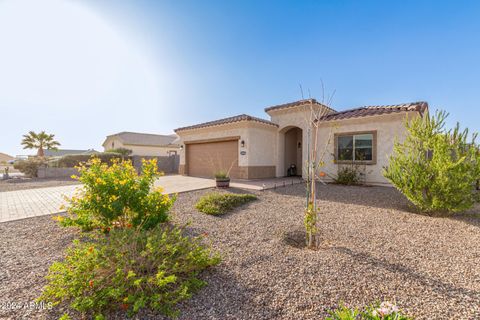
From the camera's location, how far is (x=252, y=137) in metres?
12.4

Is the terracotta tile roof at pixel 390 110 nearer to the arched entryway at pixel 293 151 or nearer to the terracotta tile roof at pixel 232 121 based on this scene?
the arched entryway at pixel 293 151

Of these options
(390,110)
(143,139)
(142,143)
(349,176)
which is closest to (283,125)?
(349,176)

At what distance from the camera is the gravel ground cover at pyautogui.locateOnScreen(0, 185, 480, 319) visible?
2295mm

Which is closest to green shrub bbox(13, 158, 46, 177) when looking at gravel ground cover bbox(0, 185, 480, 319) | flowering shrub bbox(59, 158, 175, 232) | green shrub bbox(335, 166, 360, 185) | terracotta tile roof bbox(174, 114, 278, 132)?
terracotta tile roof bbox(174, 114, 278, 132)

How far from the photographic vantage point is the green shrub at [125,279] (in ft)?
7.23

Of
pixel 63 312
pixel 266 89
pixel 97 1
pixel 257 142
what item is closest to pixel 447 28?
pixel 266 89

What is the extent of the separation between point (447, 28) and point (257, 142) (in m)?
9.23

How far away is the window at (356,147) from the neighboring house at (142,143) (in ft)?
91.2

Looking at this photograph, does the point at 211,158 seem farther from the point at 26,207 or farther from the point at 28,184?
the point at 28,184

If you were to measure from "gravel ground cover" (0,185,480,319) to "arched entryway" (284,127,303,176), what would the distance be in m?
8.98

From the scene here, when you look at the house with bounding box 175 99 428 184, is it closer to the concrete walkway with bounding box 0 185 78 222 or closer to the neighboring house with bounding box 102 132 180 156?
the concrete walkway with bounding box 0 185 78 222

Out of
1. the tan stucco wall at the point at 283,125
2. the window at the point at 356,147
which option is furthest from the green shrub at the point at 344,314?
the tan stucco wall at the point at 283,125

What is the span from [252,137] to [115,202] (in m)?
9.21

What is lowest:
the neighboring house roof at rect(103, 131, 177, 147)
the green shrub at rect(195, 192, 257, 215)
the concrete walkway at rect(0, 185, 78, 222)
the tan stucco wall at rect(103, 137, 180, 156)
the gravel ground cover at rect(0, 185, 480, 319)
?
the gravel ground cover at rect(0, 185, 480, 319)
